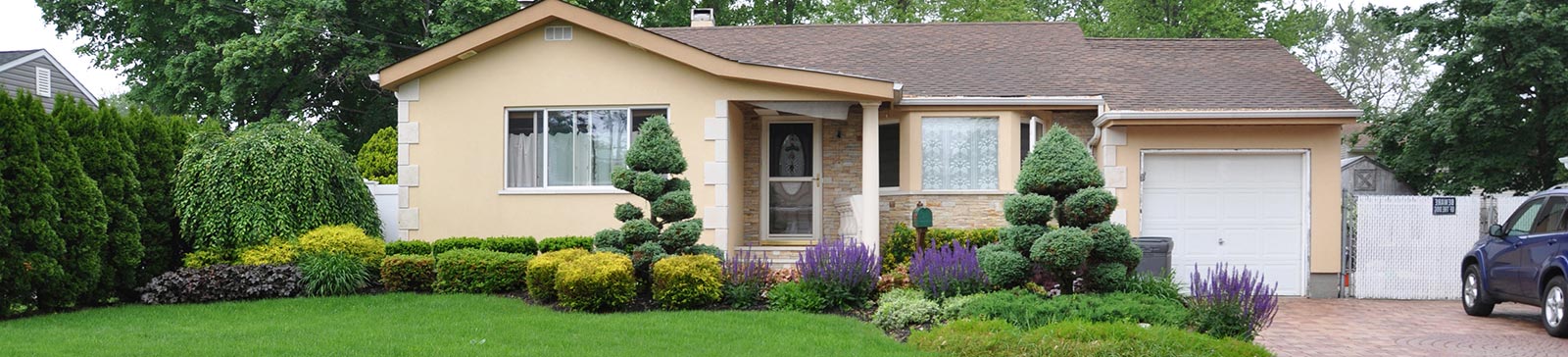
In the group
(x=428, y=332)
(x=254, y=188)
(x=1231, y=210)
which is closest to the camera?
(x=428, y=332)

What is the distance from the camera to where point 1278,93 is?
1364 centimetres

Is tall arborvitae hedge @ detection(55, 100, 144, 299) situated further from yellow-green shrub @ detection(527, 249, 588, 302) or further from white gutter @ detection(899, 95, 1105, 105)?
white gutter @ detection(899, 95, 1105, 105)

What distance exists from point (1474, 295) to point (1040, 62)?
613 centimetres

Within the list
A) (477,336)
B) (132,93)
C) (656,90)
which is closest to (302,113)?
(132,93)

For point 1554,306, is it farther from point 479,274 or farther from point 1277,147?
point 479,274

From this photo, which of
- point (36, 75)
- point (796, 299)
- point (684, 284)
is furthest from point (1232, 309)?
point (36, 75)

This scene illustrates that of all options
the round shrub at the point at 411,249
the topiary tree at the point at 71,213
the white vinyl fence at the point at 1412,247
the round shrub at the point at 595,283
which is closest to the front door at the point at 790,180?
the round shrub at the point at 411,249

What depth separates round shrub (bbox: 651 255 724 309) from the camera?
9.54m

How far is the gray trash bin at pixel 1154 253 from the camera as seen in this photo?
476 inches

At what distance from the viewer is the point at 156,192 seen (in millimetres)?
11359

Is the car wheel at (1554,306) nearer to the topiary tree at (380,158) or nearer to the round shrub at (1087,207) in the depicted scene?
the round shrub at (1087,207)

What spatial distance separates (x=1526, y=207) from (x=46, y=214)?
1367cm

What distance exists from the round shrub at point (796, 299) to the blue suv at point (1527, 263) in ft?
20.8

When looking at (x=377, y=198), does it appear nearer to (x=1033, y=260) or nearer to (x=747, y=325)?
(x=747, y=325)
